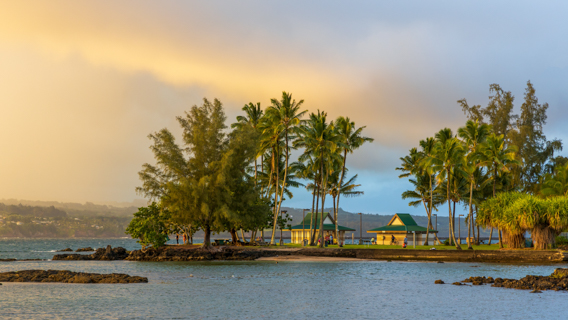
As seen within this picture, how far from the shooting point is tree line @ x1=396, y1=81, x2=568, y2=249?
157 ft

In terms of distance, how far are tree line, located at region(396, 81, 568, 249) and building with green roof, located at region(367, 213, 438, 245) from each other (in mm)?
2889

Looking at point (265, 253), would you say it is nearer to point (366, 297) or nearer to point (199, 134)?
point (199, 134)

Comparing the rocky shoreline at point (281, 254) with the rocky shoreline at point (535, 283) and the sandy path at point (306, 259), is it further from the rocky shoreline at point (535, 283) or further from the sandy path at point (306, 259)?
the rocky shoreline at point (535, 283)

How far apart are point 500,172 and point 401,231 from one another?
19928 mm

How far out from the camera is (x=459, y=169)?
57.6m

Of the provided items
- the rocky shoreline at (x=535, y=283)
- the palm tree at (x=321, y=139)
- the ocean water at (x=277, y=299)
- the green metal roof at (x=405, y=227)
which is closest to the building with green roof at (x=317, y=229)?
the green metal roof at (x=405, y=227)

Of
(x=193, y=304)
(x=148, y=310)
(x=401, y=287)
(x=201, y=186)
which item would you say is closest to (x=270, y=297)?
(x=193, y=304)

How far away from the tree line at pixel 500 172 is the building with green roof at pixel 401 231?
2.89 metres

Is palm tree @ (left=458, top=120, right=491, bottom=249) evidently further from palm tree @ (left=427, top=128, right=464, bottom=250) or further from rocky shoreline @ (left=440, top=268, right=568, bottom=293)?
rocky shoreline @ (left=440, top=268, right=568, bottom=293)

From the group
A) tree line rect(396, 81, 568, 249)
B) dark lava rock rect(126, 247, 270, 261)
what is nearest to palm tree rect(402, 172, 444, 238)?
tree line rect(396, 81, 568, 249)

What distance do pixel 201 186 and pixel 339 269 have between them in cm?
1669

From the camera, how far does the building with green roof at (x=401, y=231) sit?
73.3m

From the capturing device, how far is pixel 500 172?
56469 millimetres

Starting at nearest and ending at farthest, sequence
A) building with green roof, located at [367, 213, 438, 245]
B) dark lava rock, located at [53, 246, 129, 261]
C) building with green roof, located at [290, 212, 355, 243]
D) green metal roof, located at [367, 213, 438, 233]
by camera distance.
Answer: dark lava rock, located at [53, 246, 129, 261] < green metal roof, located at [367, 213, 438, 233] < building with green roof, located at [367, 213, 438, 245] < building with green roof, located at [290, 212, 355, 243]
